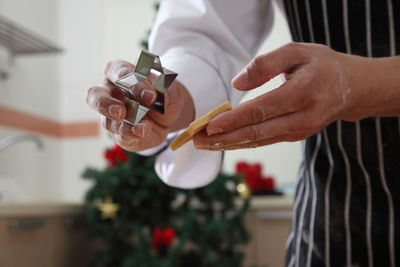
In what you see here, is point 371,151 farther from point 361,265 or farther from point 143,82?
point 143,82

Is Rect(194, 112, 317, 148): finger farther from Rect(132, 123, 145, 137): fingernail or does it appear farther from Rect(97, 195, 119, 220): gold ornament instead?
Rect(97, 195, 119, 220): gold ornament

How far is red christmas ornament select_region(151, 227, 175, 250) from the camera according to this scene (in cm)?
194

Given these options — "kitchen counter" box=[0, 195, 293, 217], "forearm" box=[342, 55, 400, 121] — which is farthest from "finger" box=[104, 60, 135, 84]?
"kitchen counter" box=[0, 195, 293, 217]

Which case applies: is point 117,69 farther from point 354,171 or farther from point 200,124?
point 354,171

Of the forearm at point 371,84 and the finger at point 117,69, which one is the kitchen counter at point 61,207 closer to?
the finger at point 117,69

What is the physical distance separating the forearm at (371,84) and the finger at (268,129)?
53 mm

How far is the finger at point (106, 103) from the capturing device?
474 mm

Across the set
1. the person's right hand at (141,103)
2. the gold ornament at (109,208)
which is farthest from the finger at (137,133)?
the gold ornament at (109,208)

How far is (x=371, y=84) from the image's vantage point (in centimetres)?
44

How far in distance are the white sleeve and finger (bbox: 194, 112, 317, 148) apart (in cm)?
23

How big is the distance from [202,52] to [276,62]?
11.9 inches

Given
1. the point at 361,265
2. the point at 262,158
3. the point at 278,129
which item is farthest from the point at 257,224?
the point at 278,129

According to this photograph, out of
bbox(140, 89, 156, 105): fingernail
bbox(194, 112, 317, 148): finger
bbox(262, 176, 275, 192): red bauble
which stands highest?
bbox(140, 89, 156, 105): fingernail

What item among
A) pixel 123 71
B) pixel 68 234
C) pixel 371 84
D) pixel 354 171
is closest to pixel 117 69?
pixel 123 71
